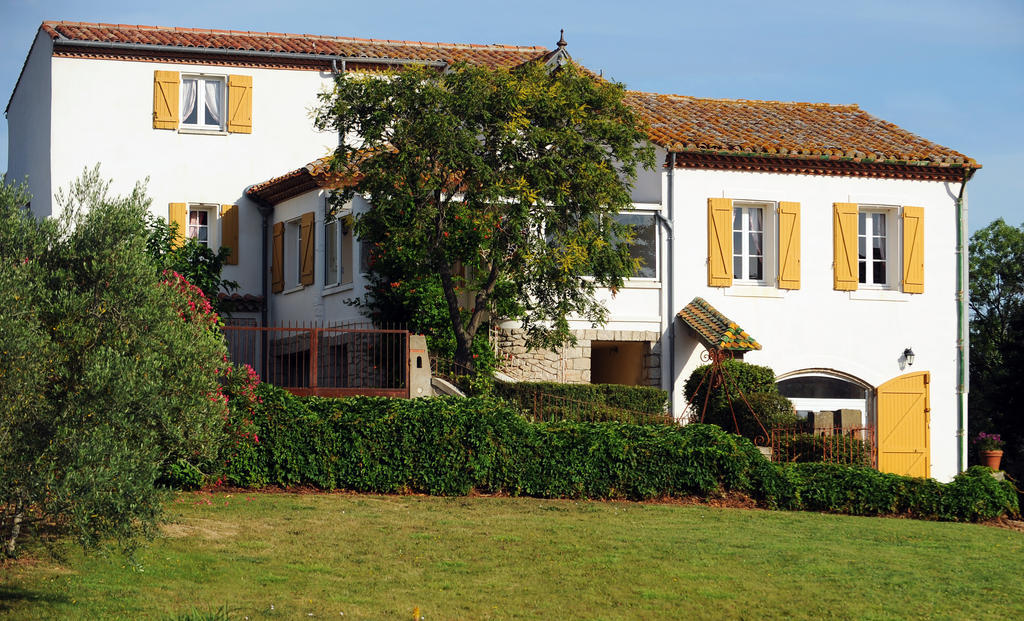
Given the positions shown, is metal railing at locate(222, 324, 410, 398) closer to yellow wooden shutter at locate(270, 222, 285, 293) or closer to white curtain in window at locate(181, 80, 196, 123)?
yellow wooden shutter at locate(270, 222, 285, 293)

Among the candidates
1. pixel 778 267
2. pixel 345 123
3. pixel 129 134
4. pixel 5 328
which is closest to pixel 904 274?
pixel 778 267

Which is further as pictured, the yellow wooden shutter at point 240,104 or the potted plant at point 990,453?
the yellow wooden shutter at point 240,104

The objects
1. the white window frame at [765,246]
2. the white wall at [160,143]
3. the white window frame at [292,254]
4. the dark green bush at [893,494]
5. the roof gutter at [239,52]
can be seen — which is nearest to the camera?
the dark green bush at [893,494]

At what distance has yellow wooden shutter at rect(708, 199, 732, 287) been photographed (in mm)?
24516

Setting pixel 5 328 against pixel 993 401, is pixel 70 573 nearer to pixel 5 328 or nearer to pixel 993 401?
pixel 5 328

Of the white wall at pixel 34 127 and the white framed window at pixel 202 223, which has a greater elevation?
the white wall at pixel 34 127

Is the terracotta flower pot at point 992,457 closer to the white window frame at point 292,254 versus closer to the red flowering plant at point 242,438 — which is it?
the white window frame at point 292,254

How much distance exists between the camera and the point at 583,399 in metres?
22.0

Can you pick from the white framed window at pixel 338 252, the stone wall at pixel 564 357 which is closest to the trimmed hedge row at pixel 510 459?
the stone wall at pixel 564 357

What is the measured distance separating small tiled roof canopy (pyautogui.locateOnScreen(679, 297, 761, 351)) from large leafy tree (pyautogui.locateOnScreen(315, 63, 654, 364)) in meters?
Answer: 2.31

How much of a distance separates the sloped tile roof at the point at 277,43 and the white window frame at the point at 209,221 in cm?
353

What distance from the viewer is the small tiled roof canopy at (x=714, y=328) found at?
2269 cm

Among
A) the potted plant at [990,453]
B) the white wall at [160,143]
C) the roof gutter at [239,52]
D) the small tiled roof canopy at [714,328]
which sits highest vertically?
the roof gutter at [239,52]

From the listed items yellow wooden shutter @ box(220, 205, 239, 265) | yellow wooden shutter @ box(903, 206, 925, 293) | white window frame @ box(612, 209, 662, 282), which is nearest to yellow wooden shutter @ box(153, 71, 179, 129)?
yellow wooden shutter @ box(220, 205, 239, 265)
